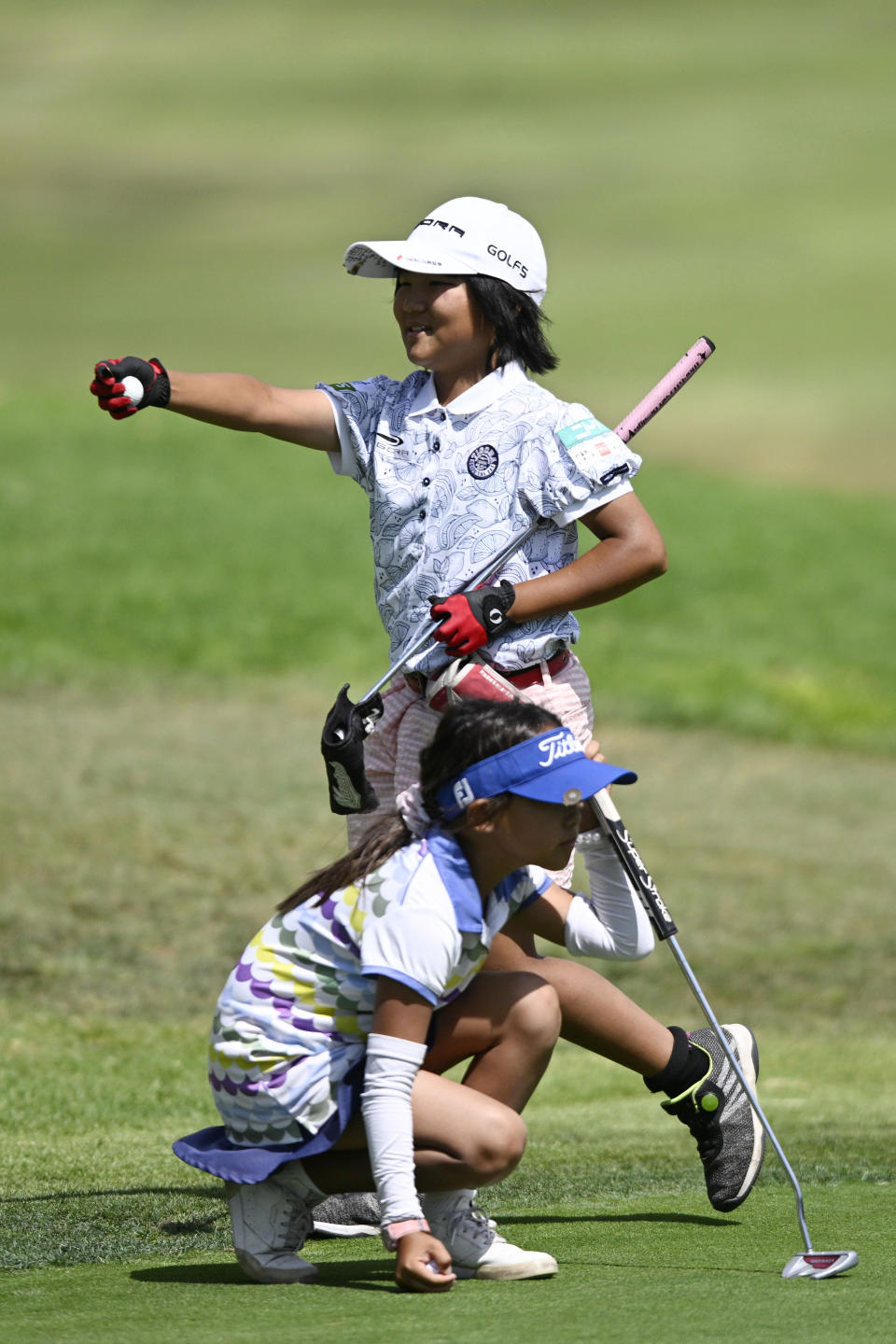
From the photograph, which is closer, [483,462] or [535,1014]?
[535,1014]

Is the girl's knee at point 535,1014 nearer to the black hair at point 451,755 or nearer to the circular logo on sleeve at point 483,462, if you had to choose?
the black hair at point 451,755

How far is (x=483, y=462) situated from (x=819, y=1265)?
1.61 meters

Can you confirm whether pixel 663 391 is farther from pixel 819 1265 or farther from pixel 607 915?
pixel 819 1265

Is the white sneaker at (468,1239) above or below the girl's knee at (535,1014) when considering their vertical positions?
below

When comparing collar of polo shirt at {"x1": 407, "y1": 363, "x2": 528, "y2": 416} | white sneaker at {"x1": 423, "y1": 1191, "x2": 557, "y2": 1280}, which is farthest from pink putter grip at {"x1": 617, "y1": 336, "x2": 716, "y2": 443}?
white sneaker at {"x1": 423, "y1": 1191, "x2": 557, "y2": 1280}

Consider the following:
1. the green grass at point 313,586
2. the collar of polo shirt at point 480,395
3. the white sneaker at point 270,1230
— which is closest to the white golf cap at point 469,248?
the collar of polo shirt at point 480,395

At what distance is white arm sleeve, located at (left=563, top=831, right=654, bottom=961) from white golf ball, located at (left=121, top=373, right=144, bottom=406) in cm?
121

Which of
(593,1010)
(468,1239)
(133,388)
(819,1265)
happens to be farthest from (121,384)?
(819,1265)

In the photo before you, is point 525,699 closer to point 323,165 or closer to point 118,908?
point 118,908

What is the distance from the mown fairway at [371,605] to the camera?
13.1ft

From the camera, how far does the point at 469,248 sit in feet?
13.1

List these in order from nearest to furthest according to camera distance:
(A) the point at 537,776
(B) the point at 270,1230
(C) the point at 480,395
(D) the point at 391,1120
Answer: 1. (D) the point at 391,1120
2. (A) the point at 537,776
3. (B) the point at 270,1230
4. (C) the point at 480,395

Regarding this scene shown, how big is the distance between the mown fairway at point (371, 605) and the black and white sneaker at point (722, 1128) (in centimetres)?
14

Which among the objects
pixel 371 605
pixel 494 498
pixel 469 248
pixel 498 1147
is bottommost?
pixel 498 1147
